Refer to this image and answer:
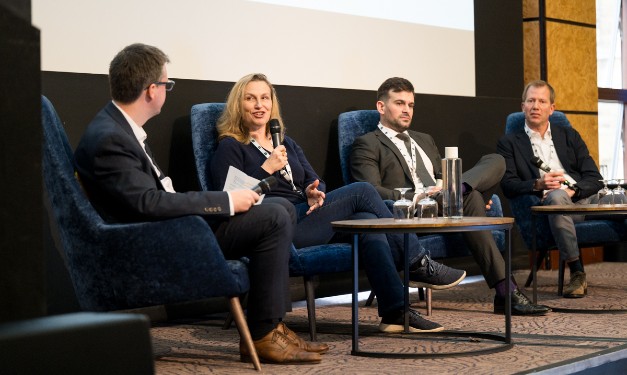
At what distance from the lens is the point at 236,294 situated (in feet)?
9.01

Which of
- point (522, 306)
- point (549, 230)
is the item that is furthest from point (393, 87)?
point (522, 306)

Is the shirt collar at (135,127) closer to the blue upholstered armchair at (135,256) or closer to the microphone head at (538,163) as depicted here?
the blue upholstered armchair at (135,256)

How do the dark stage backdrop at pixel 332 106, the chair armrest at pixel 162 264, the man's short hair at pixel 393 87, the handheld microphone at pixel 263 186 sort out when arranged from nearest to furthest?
1. the chair armrest at pixel 162 264
2. the handheld microphone at pixel 263 186
3. the dark stage backdrop at pixel 332 106
4. the man's short hair at pixel 393 87

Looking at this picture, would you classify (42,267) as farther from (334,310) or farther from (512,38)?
(512,38)

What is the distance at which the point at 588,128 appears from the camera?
21.6 feet

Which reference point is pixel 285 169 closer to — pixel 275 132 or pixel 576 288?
pixel 275 132

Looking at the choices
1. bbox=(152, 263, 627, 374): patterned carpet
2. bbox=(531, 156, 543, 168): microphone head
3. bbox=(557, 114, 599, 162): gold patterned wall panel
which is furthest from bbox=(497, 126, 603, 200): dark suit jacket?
bbox=(557, 114, 599, 162): gold patterned wall panel

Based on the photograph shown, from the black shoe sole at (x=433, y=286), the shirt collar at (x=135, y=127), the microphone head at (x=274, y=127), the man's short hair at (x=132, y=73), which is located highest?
the man's short hair at (x=132, y=73)

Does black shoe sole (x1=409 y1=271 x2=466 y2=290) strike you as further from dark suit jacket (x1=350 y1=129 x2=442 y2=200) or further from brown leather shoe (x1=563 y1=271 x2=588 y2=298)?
brown leather shoe (x1=563 y1=271 x2=588 y2=298)

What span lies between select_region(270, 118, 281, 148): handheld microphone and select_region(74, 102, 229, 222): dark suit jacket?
751 mm

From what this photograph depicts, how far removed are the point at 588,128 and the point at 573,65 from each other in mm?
478

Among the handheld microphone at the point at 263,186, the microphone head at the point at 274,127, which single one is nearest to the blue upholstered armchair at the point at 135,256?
the handheld microphone at the point at 263,186

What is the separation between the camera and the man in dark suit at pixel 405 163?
Answer: 164 inches

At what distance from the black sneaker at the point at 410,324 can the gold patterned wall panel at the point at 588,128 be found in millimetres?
3414
